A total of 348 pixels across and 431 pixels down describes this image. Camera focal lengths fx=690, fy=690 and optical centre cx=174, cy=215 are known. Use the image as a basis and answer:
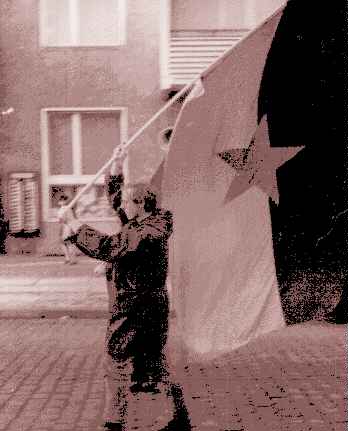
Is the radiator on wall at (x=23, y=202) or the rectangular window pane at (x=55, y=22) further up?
the rectangular window pane at (x=55, y=22)

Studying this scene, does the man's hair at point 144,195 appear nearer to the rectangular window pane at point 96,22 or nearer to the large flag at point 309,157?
the large flag at point 309,157

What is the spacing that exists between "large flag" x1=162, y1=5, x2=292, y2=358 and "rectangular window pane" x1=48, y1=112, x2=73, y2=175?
49.3 ft

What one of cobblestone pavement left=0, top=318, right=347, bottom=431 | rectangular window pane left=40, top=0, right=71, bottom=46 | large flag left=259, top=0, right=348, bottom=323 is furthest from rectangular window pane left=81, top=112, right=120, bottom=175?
large flag left=259, top=0, right=348, bottom=323

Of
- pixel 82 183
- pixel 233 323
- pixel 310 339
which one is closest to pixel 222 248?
pixel 233 323

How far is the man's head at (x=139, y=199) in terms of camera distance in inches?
180

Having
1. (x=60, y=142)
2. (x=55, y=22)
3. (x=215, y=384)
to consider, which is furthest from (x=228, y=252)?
(x=55, y=22)

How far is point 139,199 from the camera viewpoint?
4602mm

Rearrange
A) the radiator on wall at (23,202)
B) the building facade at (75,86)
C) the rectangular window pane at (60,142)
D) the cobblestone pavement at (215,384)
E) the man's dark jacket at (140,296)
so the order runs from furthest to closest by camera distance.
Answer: the rectangular window pane at (60,142)
the building facade at (75,86)
the radiator on wall at (23,202)
the cobblestone pavement at (215,384)
the man's dark jacket at (140,296)

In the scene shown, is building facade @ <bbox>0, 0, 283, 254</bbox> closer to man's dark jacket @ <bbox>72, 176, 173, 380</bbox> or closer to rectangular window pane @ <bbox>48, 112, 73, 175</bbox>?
rectangular window pane @ <bbox>48, 112, 73, 175</bbox>

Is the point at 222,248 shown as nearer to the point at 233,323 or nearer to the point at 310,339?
the point at 233,323

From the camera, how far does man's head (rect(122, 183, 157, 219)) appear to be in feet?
15.0

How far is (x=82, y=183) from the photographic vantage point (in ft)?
65.3

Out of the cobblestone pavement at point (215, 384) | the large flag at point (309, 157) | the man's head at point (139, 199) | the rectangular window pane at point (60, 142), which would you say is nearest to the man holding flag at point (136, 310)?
the man's head at point (139, 199)

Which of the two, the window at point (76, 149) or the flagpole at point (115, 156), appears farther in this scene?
the window at point (76, 149)
